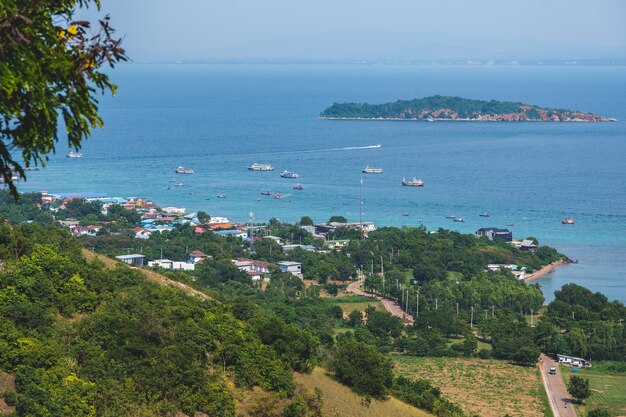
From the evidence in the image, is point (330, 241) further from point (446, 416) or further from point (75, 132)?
point (75, 132)

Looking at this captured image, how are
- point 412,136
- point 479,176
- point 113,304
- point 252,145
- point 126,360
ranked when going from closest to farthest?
1. point 126,360
2. point 113,304
3. point 479,176
4. point 252,145
5. point 412,136

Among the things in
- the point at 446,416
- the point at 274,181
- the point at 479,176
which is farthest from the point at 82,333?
the point at 479,176

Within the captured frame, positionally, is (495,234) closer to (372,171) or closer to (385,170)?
(372,171)

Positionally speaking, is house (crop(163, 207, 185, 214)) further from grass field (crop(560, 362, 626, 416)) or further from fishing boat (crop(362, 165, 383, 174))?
grass field (crop(560, 362, 626, 416))

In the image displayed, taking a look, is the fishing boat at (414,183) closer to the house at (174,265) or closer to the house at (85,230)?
the house at (85,230)

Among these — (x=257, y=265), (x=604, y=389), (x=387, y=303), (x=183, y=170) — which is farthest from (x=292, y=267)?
(x=183, y=170)

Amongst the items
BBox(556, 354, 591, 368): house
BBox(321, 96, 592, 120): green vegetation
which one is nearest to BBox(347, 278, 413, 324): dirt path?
BBox(556, 354, 591, 368): house
